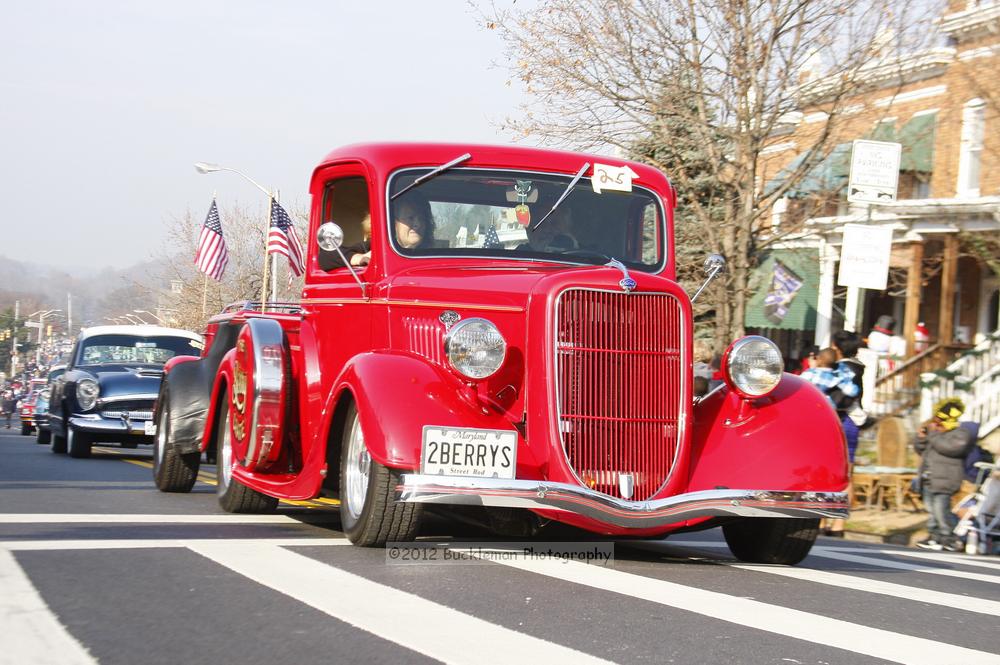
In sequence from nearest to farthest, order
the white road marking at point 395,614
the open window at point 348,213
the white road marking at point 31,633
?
the white road marking at point 31,633 < the white road marking at point 395,614 < the open window at point 348,213

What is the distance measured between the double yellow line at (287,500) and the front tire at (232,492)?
182mm

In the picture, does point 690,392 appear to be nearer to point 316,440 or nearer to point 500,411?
point 500,411

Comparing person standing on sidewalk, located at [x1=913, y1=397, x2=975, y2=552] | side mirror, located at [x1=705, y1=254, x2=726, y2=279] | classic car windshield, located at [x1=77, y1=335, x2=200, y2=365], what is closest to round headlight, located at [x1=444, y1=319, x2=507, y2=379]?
side mirror, located at [x1=705, y1=254, x2=726, y2=279]

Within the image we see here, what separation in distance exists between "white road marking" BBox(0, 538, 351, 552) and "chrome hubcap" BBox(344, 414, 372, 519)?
0.22 meters

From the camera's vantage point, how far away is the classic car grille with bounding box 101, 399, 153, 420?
52.0 ft

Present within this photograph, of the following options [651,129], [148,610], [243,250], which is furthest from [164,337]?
[243,250]

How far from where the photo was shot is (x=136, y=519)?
778 centimetres

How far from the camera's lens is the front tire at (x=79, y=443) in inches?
631

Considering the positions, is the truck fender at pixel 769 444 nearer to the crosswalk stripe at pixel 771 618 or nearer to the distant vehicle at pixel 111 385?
the crosswalk stripe at pixel 771 618

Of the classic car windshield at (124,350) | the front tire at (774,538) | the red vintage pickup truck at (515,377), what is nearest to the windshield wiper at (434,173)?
the red vintage pickup truck at (515,377)

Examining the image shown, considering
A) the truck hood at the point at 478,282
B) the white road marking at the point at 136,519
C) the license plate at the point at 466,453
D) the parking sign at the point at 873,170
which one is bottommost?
the white road marking at the point at 136,519

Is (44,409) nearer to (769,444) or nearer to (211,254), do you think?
(211,254)

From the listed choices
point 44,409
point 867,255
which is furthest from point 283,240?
point 867,255

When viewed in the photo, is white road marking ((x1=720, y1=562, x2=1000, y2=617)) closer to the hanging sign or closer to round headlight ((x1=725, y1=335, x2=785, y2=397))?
round headlight ((x1=725, y1=335, x2=785, y2=397))
